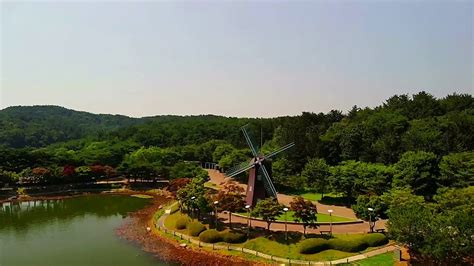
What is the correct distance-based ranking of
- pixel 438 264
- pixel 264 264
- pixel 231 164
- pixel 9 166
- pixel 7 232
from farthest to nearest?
pixel 231 164
pixel 9 166
pixel 7 232
pixel 264 264
pixel 438 264

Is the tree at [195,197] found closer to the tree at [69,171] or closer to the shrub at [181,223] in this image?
the shrub at [181,223]

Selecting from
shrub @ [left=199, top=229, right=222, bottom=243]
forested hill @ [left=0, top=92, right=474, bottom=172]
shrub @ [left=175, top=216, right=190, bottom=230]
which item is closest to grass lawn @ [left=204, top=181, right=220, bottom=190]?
forested hill @ [left=0, top=92, right=474, bottom=172]

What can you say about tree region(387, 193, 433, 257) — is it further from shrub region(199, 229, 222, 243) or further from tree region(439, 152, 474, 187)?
tree region(439, 152, 474, 187)

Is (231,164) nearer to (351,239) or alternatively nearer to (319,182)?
(319,182)

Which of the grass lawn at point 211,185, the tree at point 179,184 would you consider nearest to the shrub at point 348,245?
Result: the tree at point 179,184

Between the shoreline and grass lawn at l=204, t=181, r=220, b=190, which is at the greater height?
grass lawn at l=204, t=181, r=220, b=190

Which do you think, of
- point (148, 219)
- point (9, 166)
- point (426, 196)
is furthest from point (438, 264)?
point (9, 166)
